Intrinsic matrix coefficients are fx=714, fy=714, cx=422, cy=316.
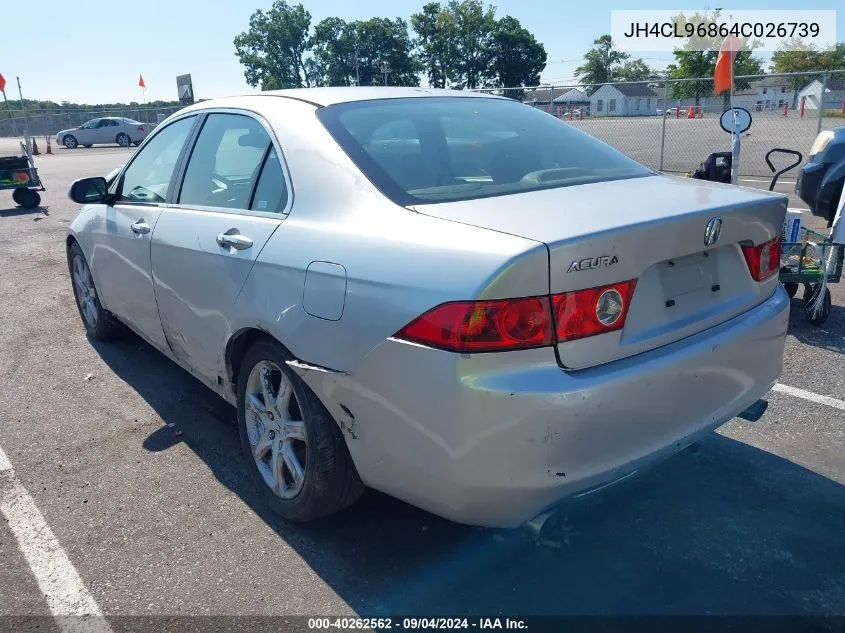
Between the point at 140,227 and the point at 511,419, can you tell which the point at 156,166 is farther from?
the point at 511,419

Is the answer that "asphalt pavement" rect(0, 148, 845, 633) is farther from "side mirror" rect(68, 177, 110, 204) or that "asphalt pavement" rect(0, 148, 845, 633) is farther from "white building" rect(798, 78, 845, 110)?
"white building" rect(798, 78, 845, 110)

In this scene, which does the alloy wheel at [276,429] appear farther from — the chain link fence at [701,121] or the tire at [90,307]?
the chain link fence at [701,121]

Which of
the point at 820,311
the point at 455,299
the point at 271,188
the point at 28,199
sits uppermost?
Result: the point at 271,188

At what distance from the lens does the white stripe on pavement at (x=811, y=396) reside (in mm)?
3901

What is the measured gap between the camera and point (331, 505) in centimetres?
276

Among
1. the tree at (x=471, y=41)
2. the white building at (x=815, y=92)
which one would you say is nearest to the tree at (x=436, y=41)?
the tree at (x=471, y=41)

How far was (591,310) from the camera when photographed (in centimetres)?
215

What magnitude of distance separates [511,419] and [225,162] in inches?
82.9

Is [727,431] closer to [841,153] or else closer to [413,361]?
[413,361]

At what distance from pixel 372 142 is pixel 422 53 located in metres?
84.7

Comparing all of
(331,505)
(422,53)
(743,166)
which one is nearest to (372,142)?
(331,505)

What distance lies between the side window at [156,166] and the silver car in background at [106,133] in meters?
36.9

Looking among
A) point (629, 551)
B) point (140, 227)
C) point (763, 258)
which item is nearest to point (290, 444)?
point (629, 551)

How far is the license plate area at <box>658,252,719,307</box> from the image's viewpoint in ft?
7.75
